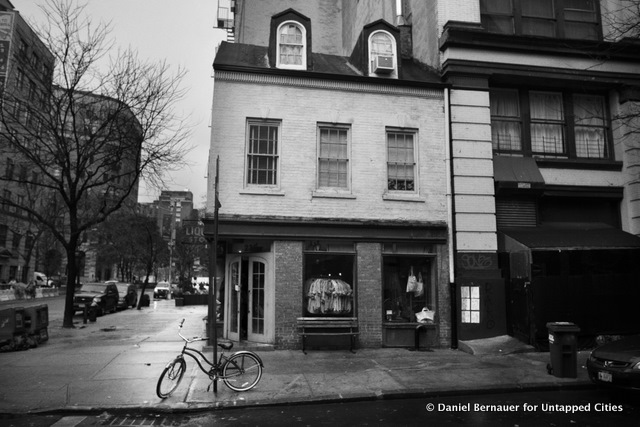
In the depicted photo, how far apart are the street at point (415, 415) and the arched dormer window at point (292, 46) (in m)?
9.68

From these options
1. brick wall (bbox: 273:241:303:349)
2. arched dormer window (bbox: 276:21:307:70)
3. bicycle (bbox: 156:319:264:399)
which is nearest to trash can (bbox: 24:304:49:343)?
bicycle (bbox: 156:319:264:399)

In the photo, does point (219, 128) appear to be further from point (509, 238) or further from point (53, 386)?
point (509, 238)

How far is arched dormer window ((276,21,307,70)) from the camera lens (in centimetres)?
1344

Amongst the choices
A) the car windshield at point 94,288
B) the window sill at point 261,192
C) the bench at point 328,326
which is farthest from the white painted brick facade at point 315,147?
the car windshield at point 94,288

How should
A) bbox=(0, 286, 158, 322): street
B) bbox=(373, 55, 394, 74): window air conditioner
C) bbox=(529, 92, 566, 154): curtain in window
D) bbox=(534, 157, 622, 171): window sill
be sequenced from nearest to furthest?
bbox=(373, 55, 394, 74): window air conditioner
bbox=(534, 157, 622, 171): window sill
bbox=(529, 92, 566, 154): curtain in window
bbox=(0, 286, 158, 322): street

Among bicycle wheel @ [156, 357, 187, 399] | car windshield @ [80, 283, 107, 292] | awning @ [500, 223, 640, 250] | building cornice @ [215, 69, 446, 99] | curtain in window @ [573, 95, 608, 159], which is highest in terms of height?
building cornice @ [215, 69, 446, 99]

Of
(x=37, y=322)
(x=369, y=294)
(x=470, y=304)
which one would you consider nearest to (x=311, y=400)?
(x=369, y=294)

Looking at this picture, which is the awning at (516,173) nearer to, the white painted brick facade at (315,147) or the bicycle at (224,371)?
the white painted brick facade at (315,147)

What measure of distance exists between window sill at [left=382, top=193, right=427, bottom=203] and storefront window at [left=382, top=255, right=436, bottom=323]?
5.37 feet

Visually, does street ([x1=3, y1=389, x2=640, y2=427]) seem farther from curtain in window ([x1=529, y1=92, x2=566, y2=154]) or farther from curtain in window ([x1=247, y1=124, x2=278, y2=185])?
curtain in window ([x1=529, y1=92, x2=566, y2=154])

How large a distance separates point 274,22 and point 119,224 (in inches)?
1548

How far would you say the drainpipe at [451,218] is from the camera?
12656mm

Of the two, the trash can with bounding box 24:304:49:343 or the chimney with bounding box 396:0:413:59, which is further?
the chimney with bounding box 396:0:413:59

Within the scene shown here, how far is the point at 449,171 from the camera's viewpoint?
522 inches
